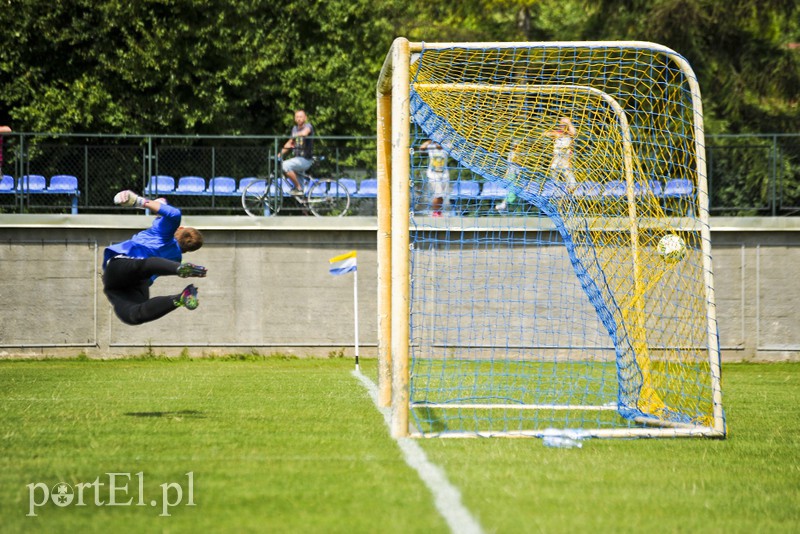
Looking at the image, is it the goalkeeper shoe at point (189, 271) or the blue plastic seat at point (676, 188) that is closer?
the goalkeeper shoe at point (189, 271)

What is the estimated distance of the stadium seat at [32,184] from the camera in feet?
59.0

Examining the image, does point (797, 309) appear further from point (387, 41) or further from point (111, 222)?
point (387, 41)

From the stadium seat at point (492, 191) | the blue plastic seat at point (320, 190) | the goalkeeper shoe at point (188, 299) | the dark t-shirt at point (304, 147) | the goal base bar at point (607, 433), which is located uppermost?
the dark t-shirt at point (304, 147)

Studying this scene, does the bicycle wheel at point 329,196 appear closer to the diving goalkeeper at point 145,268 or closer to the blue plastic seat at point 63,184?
the blue plastic seat at point 63,184

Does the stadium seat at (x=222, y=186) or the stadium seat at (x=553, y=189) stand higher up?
the stadium seat at (x=222, y=186)

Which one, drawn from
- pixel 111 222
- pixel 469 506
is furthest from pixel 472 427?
pixel 111 222

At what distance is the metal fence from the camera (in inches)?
709

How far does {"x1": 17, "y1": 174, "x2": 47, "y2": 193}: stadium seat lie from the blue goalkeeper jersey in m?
9.71

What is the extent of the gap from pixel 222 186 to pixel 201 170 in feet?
1.58

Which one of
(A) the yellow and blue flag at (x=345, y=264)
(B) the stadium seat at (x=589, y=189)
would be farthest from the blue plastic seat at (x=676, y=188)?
(A) the yellow and blue flag at (x=345, y=264)

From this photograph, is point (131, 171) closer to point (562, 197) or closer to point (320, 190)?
point (320, 190)

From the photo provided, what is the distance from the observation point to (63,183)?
18094 mm

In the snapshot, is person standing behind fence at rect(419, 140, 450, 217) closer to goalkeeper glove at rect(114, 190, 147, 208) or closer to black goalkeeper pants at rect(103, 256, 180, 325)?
black goalkeeper pants at rect(103, 256, 180, 325)

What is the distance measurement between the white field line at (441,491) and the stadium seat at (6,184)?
42.3 feet
